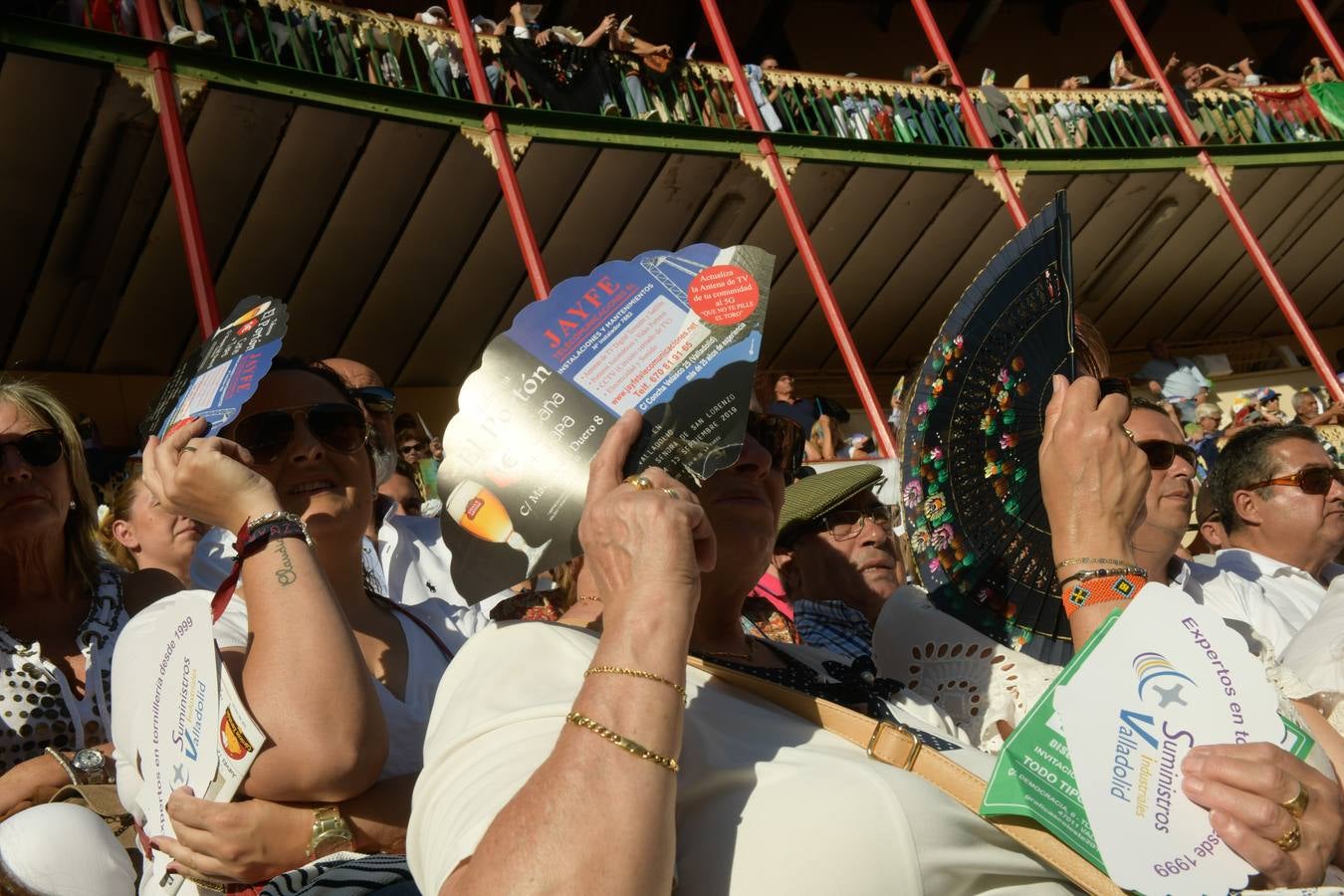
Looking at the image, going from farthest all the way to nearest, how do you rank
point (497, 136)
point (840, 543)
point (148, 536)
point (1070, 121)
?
point (1070, 121) → point (497, 136) → point (840, 543) → point (148, 536)

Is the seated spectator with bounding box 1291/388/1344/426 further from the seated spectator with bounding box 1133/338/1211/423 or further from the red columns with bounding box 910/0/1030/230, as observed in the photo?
the red columns with bounding box 910/0/1030/230

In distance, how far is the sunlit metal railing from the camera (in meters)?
8.77

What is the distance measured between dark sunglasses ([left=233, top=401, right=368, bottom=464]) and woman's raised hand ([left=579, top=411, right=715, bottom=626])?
0.87m

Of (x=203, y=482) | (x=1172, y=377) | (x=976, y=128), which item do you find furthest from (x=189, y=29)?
(x=1172, y=377)

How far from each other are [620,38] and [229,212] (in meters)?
3.56

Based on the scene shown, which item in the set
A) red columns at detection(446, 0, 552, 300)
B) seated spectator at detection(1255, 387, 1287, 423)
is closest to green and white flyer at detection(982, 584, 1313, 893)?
red columns at detection(446, 0, 552, 300)

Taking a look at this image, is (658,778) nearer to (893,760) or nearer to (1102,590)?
(893,760)

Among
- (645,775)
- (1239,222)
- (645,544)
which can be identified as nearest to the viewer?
(645,775)

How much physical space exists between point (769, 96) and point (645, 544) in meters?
10.4

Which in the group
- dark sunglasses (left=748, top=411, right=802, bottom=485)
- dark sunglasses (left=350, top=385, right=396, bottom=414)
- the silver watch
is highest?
dark sunglasses (left=350, top=385, right=396, bottom=414)

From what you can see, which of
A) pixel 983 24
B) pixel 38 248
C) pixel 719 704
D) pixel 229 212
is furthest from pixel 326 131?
pixel 983 24

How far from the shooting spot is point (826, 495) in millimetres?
3188

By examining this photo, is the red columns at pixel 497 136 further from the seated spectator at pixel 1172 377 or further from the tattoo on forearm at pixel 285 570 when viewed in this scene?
the seated spectator at pixel 1172 377

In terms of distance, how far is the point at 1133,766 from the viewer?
1.22 metres
